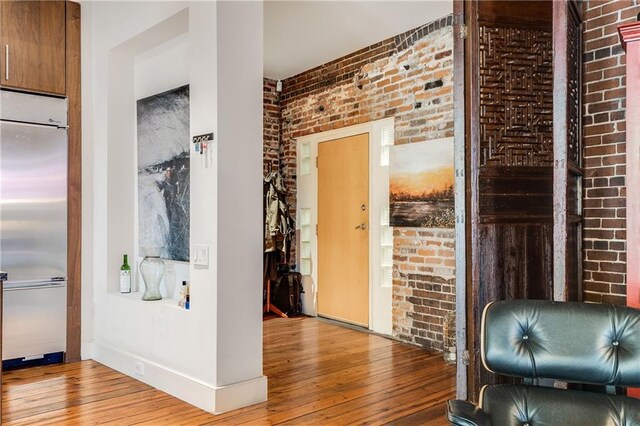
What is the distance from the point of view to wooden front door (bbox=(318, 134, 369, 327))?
545 centimetres

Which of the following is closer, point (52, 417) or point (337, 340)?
point (52, 417)

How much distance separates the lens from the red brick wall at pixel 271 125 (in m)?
6.50

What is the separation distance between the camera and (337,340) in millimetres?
4938

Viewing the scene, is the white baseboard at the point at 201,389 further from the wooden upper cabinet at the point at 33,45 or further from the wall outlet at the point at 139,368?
the wooden upper cabinet at the point at 33,45

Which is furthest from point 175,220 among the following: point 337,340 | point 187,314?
point 337,340

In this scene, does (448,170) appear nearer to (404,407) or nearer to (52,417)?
(404,407)

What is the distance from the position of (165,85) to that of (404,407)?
2974mm

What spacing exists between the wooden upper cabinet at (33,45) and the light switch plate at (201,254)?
2.04 metres

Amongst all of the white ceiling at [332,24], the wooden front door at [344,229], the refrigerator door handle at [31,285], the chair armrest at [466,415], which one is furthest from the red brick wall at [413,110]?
the refrigerator door handle at [31,285]

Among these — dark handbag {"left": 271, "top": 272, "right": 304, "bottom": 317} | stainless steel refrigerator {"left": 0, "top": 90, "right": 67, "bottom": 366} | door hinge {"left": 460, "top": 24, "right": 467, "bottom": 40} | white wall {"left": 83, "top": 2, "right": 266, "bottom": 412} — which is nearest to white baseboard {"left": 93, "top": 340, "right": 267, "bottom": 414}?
white wall {"left": 83, "top": 2, "right": 266, "bottom": 412}

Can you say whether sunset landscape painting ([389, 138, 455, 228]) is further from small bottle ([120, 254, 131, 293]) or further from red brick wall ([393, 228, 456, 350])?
small bottle ([120, 254, 131, 293])

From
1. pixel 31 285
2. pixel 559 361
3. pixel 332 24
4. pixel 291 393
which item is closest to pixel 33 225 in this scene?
pixel 31 285

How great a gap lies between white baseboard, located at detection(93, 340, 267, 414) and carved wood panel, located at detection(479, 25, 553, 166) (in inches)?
77.9

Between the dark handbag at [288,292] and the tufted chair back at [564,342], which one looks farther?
the dark handbag at [288,292]
